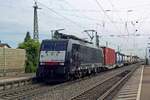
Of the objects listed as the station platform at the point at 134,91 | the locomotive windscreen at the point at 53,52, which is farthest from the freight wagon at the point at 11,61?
the station platform at the point at 134,91

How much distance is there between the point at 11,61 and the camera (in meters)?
39.3

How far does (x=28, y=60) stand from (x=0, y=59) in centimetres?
989

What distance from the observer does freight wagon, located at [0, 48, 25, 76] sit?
36.9m

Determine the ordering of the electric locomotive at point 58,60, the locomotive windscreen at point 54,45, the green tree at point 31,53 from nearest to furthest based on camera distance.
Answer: the electric locomotive at point 58,60, the locomotive windscreen at point 54,45, the green tree at point 31,53

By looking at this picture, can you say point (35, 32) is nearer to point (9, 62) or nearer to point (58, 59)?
point (9, 62)

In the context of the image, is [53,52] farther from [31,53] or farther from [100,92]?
[31,53]

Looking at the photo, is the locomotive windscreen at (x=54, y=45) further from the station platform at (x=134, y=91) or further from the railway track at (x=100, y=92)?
the station platform at (x=134, y=91)

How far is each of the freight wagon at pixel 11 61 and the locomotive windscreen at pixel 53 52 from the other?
8632mm

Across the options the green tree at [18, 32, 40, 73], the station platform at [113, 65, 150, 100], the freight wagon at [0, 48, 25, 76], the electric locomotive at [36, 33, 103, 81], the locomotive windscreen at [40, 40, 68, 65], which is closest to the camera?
the station platform at [113, 65, 150, 100]

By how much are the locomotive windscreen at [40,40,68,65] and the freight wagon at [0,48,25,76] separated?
28.3ft

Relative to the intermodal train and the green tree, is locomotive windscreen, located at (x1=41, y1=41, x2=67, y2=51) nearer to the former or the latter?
the intermodal train

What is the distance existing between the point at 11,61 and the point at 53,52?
11.5 m

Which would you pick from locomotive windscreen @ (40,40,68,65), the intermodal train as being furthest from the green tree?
locomotive windscreen @ (40,40,68,65)

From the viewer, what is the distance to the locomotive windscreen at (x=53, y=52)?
28.3 meters
